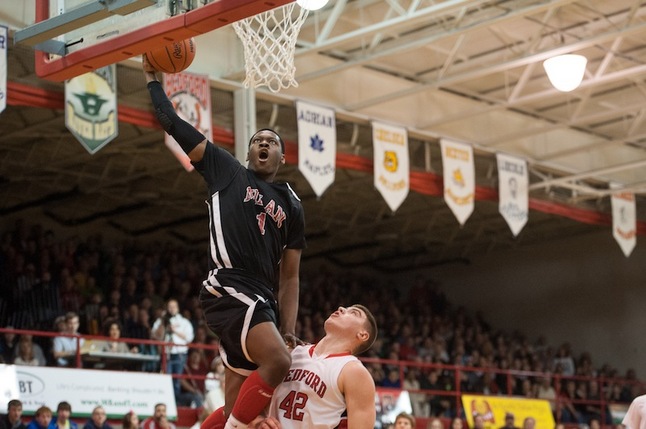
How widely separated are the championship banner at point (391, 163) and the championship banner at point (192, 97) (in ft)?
10.3

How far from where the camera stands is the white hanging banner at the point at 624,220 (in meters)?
20.4

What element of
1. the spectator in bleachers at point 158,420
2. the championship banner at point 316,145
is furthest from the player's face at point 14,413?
the championship banner at point 316,145

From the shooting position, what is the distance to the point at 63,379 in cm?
1325

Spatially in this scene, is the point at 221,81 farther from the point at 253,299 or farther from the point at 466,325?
the point at 466,325

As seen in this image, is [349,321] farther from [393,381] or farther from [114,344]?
[393,381]

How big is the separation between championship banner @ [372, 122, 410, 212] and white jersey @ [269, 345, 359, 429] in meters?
11.5

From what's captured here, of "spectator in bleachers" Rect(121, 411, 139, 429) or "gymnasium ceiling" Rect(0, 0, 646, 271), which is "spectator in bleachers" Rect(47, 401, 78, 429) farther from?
"gymnasium ceiling" Rect(0, 0, 646, 271)

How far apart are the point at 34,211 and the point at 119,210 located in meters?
1.91

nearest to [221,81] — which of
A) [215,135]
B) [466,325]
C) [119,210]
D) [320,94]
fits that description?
[215,135]

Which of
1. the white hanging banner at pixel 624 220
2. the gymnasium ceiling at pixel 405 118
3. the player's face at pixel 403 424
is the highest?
the gymnasium ceiling at pixel 405 118

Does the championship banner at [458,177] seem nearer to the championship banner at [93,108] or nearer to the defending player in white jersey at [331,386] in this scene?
the championship banner at [93,108]

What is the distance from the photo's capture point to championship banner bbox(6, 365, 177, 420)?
42.5ft

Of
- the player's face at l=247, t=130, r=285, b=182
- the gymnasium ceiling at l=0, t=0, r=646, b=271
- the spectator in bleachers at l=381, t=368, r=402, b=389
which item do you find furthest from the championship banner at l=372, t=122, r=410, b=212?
the player's face at l=247, t=130, r=285, b=182

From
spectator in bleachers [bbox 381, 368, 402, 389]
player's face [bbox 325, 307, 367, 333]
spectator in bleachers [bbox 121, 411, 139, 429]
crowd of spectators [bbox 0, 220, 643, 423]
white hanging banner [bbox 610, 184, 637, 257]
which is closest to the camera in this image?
player's face [bbox 325, 307, 367, 333]
